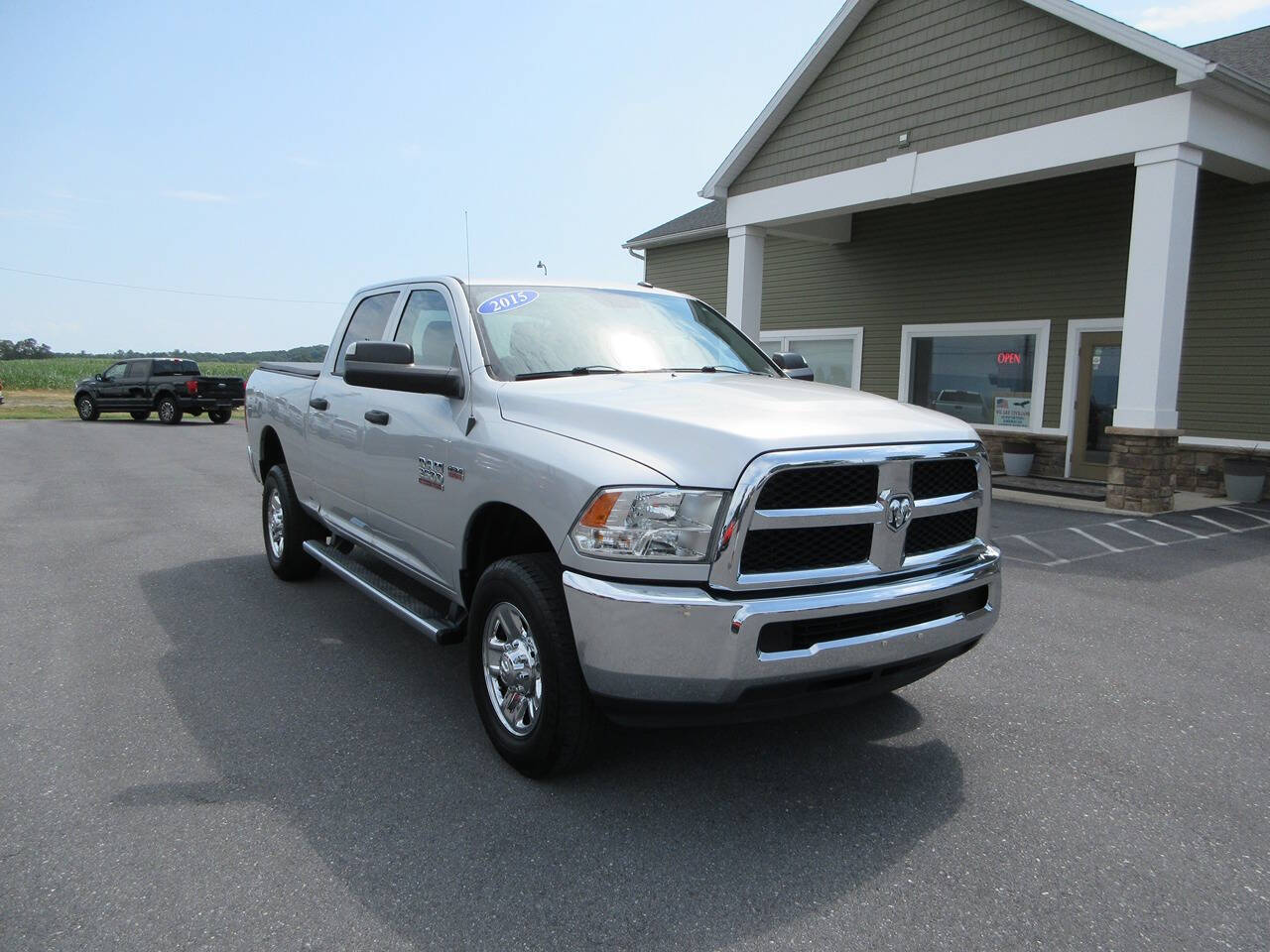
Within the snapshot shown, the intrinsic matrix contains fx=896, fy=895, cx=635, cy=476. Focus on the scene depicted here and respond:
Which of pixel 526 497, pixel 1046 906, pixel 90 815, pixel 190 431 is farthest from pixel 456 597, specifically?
pixel 190 431

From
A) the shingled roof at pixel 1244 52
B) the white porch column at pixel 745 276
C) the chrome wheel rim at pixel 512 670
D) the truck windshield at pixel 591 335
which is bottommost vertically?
the chrome wheel rim at pixel 512 670

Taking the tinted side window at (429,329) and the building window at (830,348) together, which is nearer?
the tinted side window at (429,329)

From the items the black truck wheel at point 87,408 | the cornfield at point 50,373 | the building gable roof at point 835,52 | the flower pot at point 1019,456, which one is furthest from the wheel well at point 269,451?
the cornfield at point 50,373

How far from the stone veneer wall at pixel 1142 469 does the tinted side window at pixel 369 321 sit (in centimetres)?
839

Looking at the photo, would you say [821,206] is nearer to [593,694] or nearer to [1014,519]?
[1014,519]

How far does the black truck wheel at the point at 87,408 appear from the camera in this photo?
25875 mm

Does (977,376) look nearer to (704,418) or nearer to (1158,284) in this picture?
(1158,284)

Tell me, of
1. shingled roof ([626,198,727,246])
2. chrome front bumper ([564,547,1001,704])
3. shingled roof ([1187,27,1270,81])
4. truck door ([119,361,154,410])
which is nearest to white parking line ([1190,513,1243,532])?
shingled roof ([1187,27,1270,81])

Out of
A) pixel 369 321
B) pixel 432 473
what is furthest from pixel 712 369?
pixel 369 321

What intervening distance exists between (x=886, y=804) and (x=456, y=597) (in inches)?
75.5

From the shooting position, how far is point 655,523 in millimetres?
2844

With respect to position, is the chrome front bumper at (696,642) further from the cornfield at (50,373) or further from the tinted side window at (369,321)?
the cornfield at (50,373)

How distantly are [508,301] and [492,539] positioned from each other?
3.95 feet

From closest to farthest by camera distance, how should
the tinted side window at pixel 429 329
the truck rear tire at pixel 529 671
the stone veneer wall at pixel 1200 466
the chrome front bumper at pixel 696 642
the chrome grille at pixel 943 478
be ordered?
the chrome front bumper at pixel 696 642 → the truck rear tire at pixel 529 671 → the chrome grille at pixel 943 478 → the tinted side window at pixel 429 329 → the stone veneer wall at pixel 1200 466
